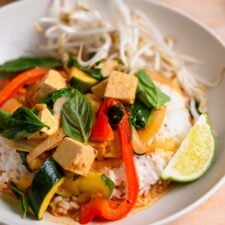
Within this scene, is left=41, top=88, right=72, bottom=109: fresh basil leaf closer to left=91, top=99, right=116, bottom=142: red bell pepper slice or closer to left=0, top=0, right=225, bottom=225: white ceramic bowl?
left=91, top=99, right=116, bottom=142: red bell pepper slice

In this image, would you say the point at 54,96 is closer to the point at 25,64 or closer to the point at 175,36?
the point at 25,64

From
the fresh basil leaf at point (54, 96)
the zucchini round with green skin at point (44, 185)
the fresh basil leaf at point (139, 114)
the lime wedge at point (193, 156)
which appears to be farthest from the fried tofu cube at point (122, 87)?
the zucchini round with green skin at point (44, 185)

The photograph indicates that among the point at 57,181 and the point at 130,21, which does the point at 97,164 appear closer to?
the point at 57,181

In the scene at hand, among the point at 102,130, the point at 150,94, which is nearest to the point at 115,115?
the point at 102,130

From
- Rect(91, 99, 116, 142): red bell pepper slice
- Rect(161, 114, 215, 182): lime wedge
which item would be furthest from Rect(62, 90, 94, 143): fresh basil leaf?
Rect(161, 114, 215, 182): lime wedge

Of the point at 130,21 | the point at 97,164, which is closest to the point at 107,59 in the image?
the point at 130,21
